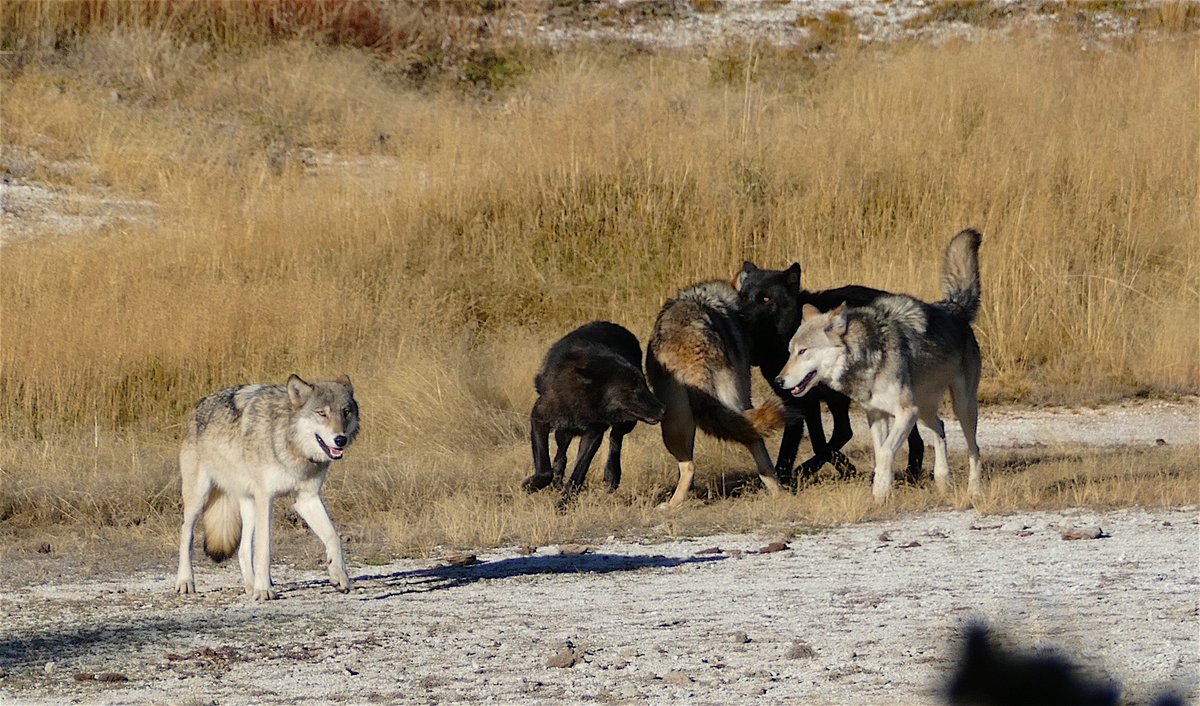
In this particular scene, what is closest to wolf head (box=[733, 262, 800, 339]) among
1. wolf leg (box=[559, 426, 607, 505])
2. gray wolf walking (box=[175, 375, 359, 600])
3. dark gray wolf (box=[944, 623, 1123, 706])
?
wolf leg (box=[559, 426, 607, 505])

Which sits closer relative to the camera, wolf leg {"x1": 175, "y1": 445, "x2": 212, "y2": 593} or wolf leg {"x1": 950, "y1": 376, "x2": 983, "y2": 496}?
wolf leg {"x1": 175, "y1": 445, "x2": 212, "y2": 593}

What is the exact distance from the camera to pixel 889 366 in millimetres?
10062

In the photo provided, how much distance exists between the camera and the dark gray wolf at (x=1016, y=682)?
181 cm

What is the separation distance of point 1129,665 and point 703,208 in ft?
40.5

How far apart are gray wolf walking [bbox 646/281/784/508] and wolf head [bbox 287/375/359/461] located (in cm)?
323

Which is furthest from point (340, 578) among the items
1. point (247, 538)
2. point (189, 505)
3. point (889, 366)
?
point (889, 366)

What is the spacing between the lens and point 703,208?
17.3 meters

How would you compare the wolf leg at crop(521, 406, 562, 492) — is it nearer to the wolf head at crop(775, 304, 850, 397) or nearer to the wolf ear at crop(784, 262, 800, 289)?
the wolf head at crop(775, 304, 850, 397)

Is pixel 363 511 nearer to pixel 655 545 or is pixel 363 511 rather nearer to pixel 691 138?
pixel 655 545

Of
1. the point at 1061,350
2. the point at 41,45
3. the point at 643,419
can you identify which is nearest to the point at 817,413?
the point at 643,419

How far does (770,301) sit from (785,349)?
15.4 inches

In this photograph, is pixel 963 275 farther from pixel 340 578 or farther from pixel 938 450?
pixel 340 578

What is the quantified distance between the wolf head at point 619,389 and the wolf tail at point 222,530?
288 cm

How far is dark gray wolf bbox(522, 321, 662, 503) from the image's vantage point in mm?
9867
